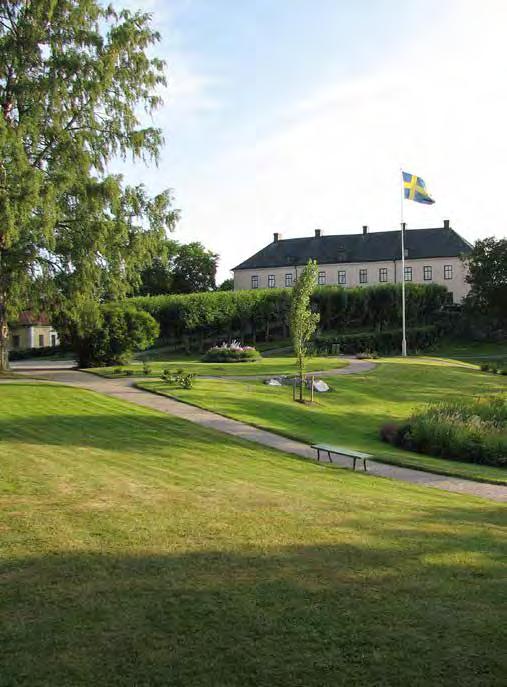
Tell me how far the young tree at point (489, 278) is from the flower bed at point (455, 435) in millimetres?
44181

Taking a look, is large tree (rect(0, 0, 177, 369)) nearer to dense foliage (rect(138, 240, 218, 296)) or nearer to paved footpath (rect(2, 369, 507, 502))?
paved footpath (rect(2, 369, 507, 502))

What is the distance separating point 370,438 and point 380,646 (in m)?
15.3

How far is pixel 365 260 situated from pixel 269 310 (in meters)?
26.2

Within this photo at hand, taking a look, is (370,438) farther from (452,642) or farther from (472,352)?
(472,352)

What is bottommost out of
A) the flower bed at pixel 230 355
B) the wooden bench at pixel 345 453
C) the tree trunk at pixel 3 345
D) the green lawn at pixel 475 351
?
the wooden bench at pixel 345 453

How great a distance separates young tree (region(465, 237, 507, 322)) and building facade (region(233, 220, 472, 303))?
13.5 m

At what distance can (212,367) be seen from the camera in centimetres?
3425

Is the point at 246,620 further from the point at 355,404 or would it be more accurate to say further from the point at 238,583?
the point at 355,404

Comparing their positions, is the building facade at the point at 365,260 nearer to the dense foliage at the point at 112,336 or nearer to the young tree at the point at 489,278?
the young tree at the point at 489,278

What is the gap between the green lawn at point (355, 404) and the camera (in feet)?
57.2

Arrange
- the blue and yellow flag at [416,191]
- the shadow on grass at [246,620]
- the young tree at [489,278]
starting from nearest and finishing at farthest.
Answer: the shadow on grass at [246,620]
the blue and yellow flag at [416,191]
the young tree at [489,278]

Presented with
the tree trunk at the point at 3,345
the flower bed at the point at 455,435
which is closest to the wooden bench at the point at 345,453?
the flower bed at the point at 455,435

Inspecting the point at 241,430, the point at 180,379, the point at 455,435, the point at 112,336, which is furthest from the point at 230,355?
the point at 455,435

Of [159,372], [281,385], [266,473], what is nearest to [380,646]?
[266,473]
